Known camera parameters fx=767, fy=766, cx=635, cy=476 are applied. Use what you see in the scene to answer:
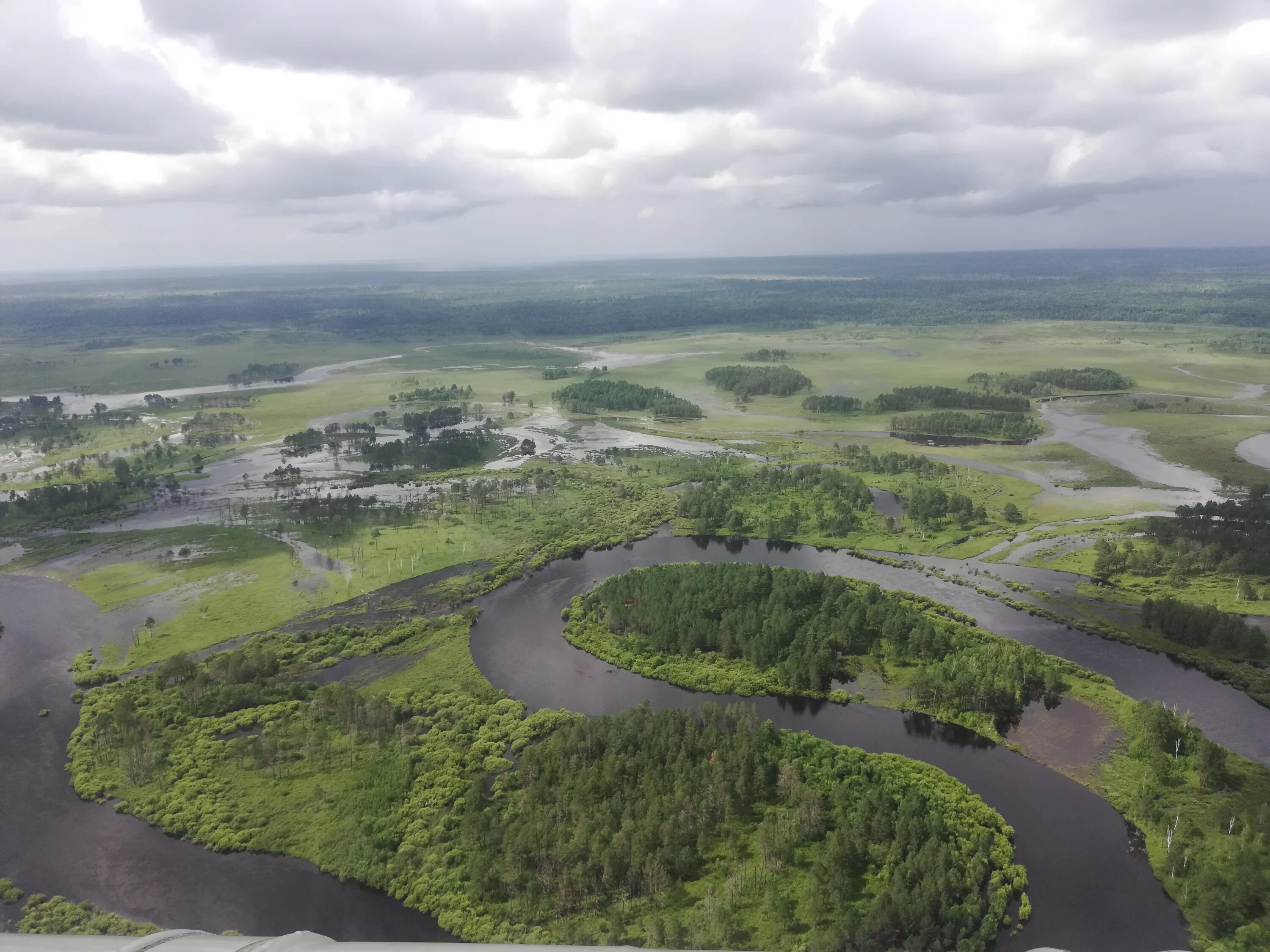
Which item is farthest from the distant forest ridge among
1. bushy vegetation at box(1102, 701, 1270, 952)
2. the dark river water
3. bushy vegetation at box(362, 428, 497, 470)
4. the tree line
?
bushy vegetation at box(1102, 701, 1270, 952)

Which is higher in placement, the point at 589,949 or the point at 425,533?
the point at 589,949

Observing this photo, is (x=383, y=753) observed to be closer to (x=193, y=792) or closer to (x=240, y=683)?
(x=193, y=792)

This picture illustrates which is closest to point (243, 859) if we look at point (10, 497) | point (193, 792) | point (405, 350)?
point (193, 792)

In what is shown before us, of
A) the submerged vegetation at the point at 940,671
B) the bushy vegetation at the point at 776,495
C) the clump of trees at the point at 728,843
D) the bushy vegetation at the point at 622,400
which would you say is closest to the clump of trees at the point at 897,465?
the bushy vegetation at the point at 776,495

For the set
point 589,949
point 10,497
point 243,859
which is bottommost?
point 243,859

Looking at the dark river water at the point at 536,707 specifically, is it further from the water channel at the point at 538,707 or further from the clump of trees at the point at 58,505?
the clump of trees at the point at 58,505

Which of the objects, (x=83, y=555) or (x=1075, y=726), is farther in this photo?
(x=83, y=555)

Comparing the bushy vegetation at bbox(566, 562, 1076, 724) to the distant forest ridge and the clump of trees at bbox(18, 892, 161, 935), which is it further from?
the distant forest ridge
